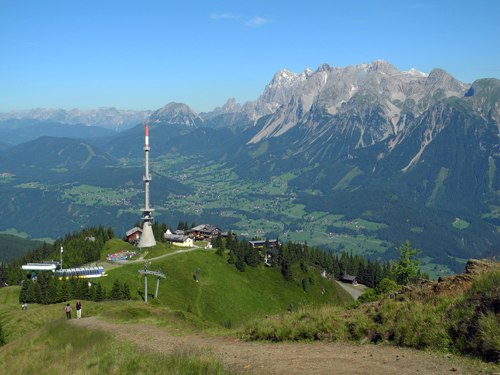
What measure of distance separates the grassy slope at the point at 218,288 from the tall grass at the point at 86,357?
122ft

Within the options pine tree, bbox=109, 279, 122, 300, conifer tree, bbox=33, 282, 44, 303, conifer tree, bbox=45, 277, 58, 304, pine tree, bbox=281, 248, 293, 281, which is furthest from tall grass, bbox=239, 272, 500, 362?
pine tree, bbox=281, 248, 293, 281

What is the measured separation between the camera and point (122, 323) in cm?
3847

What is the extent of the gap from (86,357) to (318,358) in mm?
16868

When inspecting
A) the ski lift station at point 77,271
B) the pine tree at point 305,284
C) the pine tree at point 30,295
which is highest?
the pine tree at point 30,295

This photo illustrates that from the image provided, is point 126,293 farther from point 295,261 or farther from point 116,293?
point 295,261

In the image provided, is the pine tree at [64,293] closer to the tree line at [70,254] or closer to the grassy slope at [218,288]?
the grassy slope at [218,288]

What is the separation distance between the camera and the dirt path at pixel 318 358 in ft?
55.6

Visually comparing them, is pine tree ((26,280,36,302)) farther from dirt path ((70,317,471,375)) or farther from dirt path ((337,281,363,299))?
dirt path ((337,281,363,299))

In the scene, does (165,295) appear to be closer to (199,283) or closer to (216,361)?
(199,283)

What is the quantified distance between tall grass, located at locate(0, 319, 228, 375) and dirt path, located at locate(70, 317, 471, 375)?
1.90 m

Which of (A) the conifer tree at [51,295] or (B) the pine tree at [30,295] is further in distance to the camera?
(B) the pine tree at [30,295]

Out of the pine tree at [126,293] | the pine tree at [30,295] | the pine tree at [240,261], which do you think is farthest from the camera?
the pine tree at [240,261]

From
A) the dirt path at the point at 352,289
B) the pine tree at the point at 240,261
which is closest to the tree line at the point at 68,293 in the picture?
the pine tree at the point at 240,261

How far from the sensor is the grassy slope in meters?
88.9
